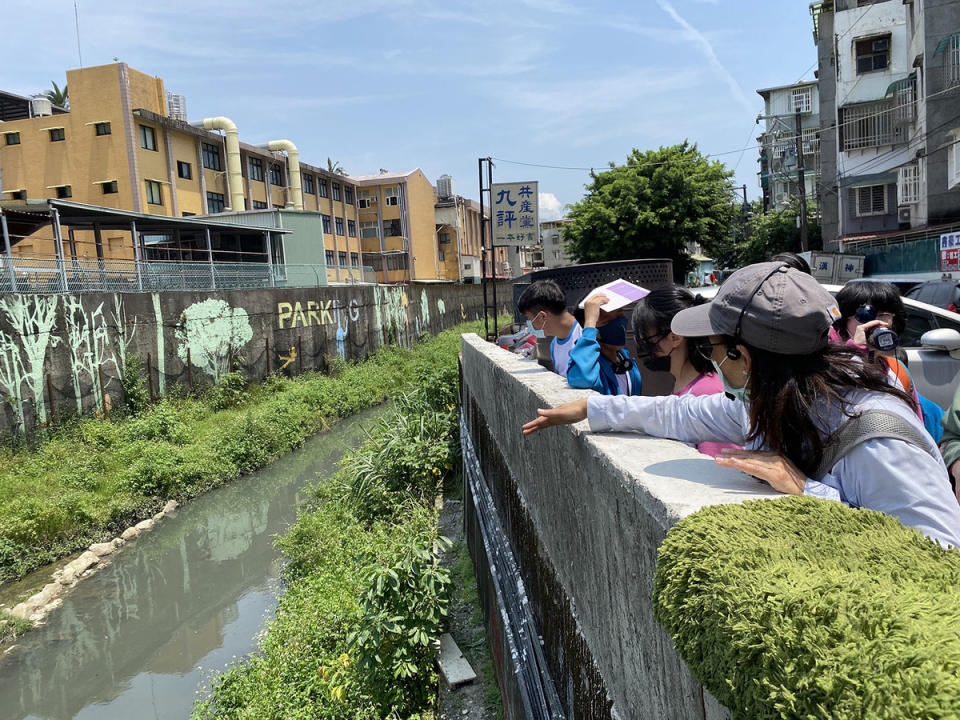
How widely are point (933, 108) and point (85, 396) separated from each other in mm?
24455

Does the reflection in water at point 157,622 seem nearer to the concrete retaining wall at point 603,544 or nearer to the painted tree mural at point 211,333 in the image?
the concrete retaining wall at point 603,544

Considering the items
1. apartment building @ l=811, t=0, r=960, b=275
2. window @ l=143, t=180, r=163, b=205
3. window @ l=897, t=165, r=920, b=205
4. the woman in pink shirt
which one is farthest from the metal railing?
window @ l=897, t=165, r=920, b=205

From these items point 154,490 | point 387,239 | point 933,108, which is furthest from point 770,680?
point 387,239

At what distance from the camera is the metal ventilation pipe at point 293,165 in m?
34.3

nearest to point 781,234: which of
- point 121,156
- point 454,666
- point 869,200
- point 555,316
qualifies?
point 869,200

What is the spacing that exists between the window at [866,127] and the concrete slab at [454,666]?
88.5 ft

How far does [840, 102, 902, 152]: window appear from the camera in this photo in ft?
84.1

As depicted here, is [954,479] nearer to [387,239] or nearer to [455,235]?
[387,239]

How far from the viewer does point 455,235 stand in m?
49.2

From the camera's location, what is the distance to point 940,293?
7.25 meters

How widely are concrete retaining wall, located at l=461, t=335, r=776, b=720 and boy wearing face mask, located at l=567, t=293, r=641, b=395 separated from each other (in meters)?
0.14

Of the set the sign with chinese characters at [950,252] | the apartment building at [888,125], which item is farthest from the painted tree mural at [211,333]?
the apartment building at [888,125]

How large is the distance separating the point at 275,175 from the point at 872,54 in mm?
26584

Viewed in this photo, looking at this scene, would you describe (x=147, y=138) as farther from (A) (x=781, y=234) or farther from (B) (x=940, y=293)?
(A) (x=781, y=234)
